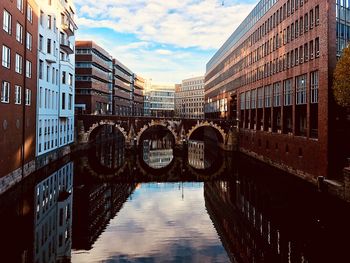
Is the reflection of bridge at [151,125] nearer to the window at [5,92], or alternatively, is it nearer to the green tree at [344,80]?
the window at [5,92]

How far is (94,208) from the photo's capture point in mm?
31219

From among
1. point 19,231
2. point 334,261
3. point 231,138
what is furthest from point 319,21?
point 231,138

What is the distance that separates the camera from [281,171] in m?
49.4

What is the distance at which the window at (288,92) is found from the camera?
48478mm

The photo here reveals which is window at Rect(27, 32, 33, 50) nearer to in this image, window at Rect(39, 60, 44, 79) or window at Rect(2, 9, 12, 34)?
window at Rect(39, 60, 44, 79)

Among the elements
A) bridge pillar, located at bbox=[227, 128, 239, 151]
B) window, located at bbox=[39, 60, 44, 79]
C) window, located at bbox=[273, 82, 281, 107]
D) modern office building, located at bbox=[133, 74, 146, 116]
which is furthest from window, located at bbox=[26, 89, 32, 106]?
modern office building, located at bbox=[133, 74, 146, 116]

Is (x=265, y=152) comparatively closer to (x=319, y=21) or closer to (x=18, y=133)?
(x=319, y=21)

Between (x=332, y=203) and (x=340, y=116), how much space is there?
34.1 feet

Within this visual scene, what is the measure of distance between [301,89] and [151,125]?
1491 inches

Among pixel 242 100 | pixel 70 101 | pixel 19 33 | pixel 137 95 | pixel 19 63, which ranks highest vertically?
pixel 137 95

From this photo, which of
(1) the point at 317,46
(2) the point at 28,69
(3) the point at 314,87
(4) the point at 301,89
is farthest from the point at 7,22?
(4) the point at 301,89

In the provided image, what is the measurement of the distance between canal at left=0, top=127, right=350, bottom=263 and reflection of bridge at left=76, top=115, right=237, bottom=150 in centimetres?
2629

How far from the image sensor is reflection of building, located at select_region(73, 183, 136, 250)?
2383 cm

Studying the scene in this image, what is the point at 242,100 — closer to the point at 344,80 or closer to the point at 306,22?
the point at 306,22
